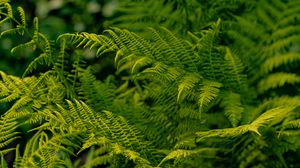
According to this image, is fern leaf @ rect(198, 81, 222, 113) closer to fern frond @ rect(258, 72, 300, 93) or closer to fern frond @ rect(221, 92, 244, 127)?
fern frond @ rect(221, 92, 244, 127)

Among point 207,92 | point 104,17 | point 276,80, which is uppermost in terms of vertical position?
point 207,92

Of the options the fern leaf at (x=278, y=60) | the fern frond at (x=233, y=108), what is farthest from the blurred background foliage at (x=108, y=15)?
the fern frond at (x=233, y=108)

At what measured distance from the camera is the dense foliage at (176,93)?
1582mm

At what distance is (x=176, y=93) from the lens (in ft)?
5.82

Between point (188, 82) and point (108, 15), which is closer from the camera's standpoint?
point (188, 82)

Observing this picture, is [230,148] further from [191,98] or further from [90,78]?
[90,78]

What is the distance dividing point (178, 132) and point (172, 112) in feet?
0.23

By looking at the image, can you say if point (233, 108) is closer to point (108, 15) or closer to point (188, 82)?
point (188, 82)

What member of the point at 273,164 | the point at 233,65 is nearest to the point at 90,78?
the point at 233,65

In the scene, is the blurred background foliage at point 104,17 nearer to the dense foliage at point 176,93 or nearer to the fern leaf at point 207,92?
the dense foliage at point 176,93

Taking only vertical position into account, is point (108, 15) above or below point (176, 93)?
below

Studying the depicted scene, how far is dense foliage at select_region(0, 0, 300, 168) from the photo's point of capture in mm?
1582

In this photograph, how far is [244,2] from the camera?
223 centimetres

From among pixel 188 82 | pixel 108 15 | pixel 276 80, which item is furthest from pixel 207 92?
pixel 108 15
